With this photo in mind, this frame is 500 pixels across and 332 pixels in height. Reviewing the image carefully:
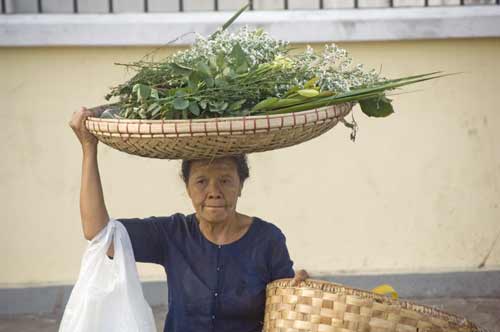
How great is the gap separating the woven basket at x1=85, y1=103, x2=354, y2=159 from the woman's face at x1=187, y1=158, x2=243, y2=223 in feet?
1.06

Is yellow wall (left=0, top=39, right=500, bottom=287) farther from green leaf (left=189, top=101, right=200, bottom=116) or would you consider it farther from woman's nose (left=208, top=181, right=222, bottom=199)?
green leaf (left=189, top=101, right=200, bottom=116)

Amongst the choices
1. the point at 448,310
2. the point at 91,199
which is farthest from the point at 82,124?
the point at 448,310

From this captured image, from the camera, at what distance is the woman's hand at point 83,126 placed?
3.62 metres

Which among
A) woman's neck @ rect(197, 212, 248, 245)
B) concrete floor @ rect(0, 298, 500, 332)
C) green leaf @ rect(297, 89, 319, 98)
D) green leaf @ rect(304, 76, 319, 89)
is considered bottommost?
concrete floor @ rect(0, 298, 500, 332)

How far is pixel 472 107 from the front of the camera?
7051 millimetres

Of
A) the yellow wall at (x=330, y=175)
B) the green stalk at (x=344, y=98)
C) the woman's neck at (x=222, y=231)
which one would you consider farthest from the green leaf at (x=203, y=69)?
the yellow wall at (x=330, y=175)

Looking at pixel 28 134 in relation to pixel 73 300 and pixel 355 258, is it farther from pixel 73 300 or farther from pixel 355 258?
pixel 73 300

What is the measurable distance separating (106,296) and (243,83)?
0.89 meters

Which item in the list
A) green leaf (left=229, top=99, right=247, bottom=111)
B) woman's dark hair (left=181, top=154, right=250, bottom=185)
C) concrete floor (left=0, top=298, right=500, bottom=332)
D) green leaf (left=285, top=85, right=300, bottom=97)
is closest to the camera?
green leaf (left=229, top=99, right=247, bottom=111)

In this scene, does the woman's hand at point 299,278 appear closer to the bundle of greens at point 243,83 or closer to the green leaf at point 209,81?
the bundle of greens at point 243,83

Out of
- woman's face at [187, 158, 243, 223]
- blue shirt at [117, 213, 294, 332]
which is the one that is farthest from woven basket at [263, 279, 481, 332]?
woman's face at [187, 158, 243, 223]

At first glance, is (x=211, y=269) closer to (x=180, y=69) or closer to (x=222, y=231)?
(x=222, y=231)

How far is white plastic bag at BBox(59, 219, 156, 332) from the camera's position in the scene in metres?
3.74

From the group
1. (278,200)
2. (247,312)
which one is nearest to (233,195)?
(247,312)
